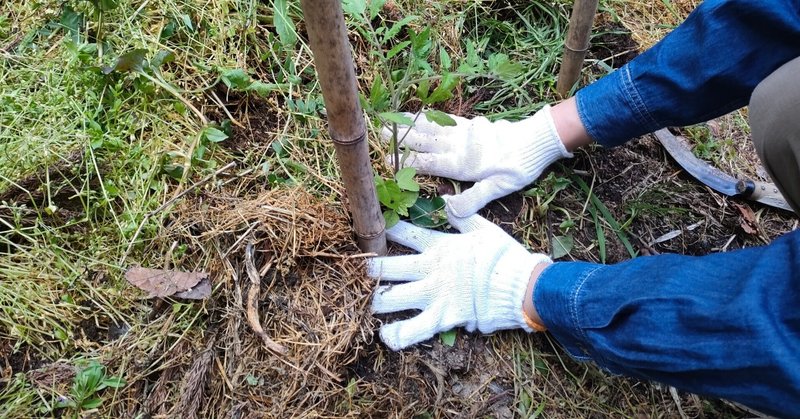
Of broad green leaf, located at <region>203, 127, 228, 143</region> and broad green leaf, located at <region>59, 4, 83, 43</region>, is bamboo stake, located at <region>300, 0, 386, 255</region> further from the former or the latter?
broad green leaf, located at <region>59, 4, 83, 43</region>

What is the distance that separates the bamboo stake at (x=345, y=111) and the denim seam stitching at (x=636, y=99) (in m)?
0.60

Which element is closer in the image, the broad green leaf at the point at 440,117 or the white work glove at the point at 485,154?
the broad green leaf at the point at 440,117

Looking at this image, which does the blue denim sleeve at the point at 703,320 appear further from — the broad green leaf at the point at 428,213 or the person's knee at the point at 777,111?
the broad green leaf at the point at 428,213

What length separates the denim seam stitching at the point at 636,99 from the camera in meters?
1.21

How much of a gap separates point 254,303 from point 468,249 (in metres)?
0.45

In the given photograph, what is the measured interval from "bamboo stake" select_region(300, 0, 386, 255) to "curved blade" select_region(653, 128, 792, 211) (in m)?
0.81

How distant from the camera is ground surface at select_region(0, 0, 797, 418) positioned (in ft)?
3.53

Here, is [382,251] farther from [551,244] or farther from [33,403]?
[33,403]

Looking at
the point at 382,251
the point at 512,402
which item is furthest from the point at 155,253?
the point at 512,402

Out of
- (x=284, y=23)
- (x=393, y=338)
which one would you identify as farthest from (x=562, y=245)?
(x=284, y=23)

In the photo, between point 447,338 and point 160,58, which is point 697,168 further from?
point 160,58

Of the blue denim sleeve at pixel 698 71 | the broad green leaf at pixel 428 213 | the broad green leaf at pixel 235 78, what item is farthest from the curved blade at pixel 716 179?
the broad green leaf at pixel 235 78

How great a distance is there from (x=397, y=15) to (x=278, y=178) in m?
0.57

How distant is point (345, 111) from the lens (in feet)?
2.73
